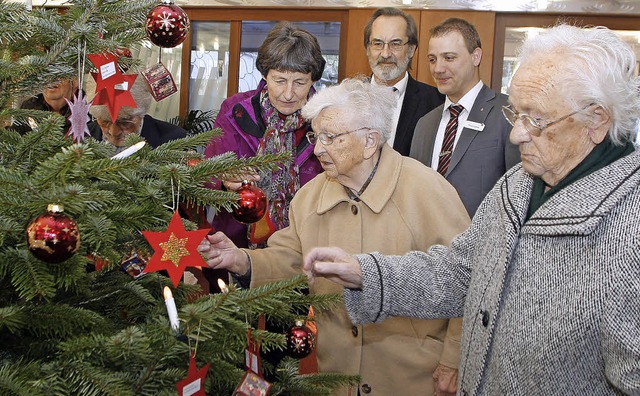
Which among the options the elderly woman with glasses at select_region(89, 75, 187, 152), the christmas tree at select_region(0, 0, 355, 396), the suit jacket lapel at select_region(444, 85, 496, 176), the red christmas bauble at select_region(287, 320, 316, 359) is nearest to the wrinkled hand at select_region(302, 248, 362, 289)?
the red christmas bauble at select_region(287, 320, 316, 359)

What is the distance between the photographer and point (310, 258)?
2.01 m

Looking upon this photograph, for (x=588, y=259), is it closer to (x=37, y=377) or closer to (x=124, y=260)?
(x=124, y=260)

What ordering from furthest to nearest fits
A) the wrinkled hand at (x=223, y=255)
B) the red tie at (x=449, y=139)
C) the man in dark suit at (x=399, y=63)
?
the man in dark suit at (x=399, y=63), the red tie at (x=449, y=139), the wrinkled hand at (x=223, y=255)

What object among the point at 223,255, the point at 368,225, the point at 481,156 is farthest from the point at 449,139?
the point at 223,255

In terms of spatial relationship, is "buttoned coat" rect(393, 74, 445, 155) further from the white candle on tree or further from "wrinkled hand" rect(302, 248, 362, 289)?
the white candle on tree

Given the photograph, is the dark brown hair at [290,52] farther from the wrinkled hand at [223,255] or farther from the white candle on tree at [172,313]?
the white candle on tree at [172,313]

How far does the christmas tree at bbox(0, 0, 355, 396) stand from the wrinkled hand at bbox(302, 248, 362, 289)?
236mm

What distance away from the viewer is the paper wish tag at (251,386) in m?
1.61

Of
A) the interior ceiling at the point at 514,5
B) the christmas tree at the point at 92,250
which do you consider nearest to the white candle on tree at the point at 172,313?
the christmas tree at the point at 92,250

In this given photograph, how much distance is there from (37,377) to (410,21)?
319cm

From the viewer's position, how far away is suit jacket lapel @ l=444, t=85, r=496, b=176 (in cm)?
345

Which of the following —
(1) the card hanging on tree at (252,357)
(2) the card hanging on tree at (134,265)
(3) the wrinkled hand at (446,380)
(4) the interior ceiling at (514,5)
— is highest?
(4) the interior ceiling at (514,5)

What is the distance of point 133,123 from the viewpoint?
3.26 metres

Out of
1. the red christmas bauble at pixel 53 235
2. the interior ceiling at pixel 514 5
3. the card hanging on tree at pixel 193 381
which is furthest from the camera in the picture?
the interior ceiling at pixel 514 5
